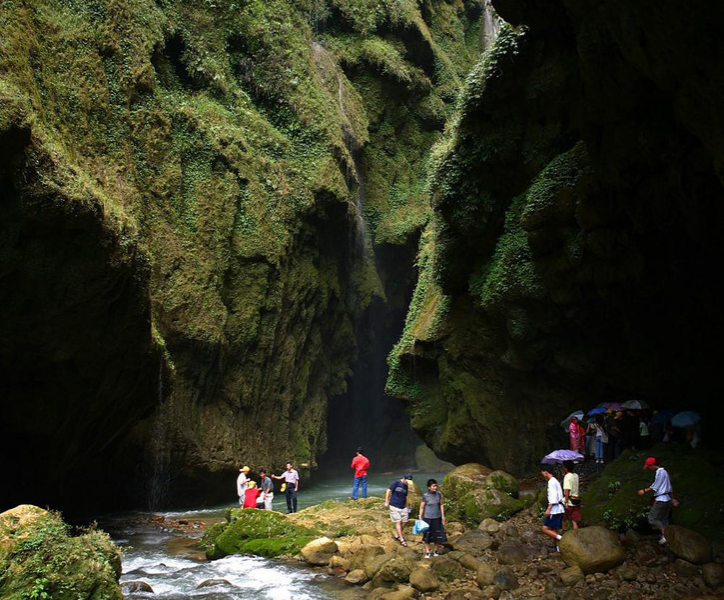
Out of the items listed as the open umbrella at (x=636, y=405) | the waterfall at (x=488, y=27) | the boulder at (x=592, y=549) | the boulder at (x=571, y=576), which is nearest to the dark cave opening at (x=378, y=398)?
the waterfall at (x=488, y=27)

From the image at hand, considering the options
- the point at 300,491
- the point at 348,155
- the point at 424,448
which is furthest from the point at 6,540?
the point at 424,448

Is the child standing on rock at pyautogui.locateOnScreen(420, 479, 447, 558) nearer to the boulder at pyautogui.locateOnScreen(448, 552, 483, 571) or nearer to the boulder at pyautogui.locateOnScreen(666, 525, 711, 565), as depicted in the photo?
the boulder at pyautogui.locateOnScreen(448, 552, 483, 571)

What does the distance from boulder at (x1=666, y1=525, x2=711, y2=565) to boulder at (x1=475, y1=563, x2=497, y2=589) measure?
9.42 feet

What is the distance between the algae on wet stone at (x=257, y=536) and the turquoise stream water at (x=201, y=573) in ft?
0.88

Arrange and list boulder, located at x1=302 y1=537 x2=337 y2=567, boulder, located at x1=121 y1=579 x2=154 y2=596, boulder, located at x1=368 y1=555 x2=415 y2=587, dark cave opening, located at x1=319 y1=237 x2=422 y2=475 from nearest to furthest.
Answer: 1. boulder, located at x1=121 y1=579 x2=154 y2=596
2. boulder, located at x1=368 y1=555 x2=415 y2=587
3. boulder, located at x1=302 y1=537 x2=337 y2=567
4. dark cave opening, located at x1=319 y1=237 x2=422 y2=475

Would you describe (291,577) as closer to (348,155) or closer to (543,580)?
(543,580)

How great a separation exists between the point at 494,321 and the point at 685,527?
31.4 feet

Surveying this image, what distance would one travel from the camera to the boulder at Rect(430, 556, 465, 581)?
10430mm

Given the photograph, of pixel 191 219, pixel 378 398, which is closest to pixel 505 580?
pixel 191 219

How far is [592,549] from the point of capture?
1000 centimetres

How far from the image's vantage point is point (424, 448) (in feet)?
134

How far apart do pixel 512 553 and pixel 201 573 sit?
5.77 m

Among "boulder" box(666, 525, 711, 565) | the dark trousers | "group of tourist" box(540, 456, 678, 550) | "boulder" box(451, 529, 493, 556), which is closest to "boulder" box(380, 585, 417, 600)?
"boulder" box(451, 529, 493, 556)

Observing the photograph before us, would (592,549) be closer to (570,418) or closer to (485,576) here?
(485,576)
